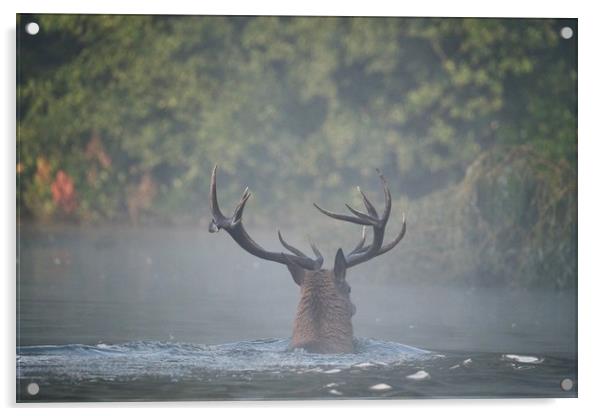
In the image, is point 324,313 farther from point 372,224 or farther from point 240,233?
point 240,233

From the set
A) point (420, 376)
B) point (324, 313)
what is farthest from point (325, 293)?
point (420, 376)

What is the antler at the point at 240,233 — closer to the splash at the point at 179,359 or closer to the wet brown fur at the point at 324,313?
the wet brown fur at the point at 324,313

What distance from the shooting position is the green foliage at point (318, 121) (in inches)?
537

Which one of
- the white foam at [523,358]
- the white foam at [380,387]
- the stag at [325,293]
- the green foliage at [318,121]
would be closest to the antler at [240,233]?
the stag at [325,293]

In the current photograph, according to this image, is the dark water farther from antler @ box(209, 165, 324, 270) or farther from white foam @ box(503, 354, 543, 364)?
antler @ box(209, 165, 324, 270)

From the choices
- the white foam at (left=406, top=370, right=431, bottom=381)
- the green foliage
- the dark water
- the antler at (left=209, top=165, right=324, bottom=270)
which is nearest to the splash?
the dark water

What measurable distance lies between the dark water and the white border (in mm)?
92

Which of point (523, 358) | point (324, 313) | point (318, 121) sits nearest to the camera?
point (324, 313)

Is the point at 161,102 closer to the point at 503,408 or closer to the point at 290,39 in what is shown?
the point at 290,39

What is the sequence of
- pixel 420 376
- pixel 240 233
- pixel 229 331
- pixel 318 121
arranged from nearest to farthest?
pixel 240 233 → pixel 420 376 → pixel 229 331 → pixel 318 121
